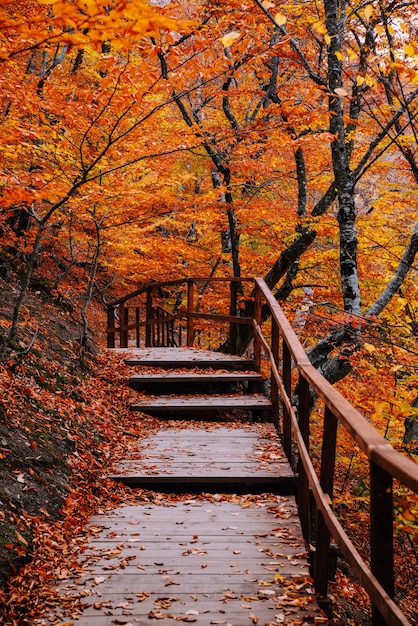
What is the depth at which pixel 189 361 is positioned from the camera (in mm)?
8430

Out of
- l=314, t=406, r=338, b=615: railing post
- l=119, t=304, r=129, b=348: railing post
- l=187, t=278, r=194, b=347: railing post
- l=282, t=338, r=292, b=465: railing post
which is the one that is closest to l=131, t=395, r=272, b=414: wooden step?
l=282, t=338, r=292, b=465: railing post

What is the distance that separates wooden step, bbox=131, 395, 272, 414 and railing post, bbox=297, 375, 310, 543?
112 inches

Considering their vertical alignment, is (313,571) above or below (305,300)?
below

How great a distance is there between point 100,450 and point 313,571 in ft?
9.41

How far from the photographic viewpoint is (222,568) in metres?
3.24

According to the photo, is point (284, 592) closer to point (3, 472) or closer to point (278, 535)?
point (278, 535)

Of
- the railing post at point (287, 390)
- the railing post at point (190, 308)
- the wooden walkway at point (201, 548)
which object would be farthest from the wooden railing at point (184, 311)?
the wooden walkway at point (201, 548)

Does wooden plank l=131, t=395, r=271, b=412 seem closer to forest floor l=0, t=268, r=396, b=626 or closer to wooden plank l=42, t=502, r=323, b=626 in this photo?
forest floor l=0, t=268, r=396, b=626

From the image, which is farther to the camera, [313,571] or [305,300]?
[305,300]

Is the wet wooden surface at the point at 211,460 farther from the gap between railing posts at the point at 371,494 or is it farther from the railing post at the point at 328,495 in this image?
the railing post at the point at 328,495

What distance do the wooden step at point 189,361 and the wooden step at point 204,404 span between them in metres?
0.94

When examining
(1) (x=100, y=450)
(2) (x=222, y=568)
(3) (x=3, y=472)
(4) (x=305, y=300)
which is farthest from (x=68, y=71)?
(2) (x=222, y=568)

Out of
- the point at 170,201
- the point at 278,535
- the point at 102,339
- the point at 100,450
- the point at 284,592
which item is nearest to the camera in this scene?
the point at 284,592

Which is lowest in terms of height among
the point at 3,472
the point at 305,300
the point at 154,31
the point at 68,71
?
the point at 3,472
